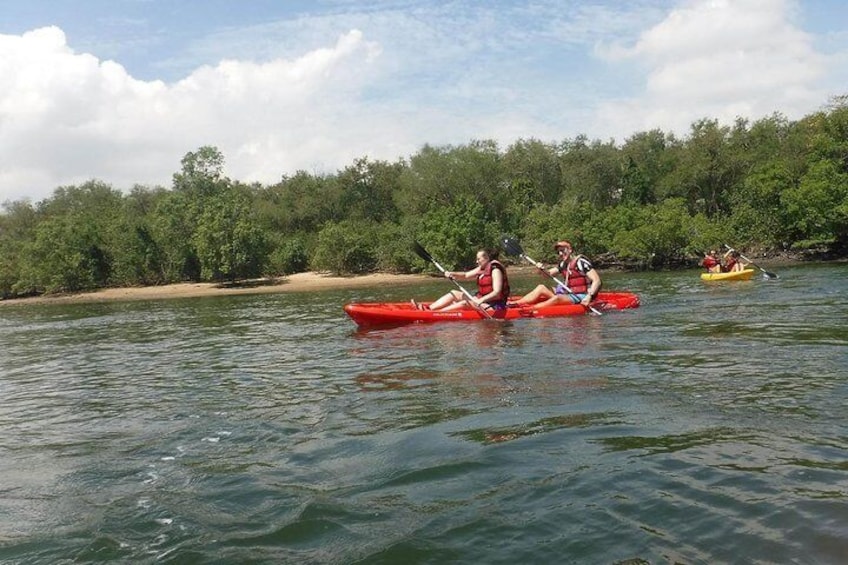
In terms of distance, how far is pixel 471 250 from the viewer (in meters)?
44.2

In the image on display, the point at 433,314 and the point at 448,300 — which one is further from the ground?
the point at 448,300

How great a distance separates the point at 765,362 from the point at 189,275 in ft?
145

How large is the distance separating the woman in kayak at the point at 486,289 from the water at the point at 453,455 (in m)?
2.65

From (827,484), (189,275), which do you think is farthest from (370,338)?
(189,275)

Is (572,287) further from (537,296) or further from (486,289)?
(486,289)

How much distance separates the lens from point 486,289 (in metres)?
13.6

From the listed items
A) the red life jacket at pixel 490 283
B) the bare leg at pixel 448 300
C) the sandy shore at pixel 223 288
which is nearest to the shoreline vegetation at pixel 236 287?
the sandy shore at pixel 223 288

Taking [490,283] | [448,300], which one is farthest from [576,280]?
[448,300]

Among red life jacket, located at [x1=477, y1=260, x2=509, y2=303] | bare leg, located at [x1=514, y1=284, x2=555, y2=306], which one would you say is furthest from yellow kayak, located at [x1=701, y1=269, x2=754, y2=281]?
red life jacket, located at [x1=477, y1=260, x2=509, y2=303]

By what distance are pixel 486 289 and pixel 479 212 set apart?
31.7 metres

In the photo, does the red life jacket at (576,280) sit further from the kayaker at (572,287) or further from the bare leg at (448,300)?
the bare leg at (448,300)

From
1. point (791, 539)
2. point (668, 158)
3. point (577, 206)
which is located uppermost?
point (668, 158)

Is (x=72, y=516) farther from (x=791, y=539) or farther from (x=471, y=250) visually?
(x=471, y=250)

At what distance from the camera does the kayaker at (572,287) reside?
14.0 m
